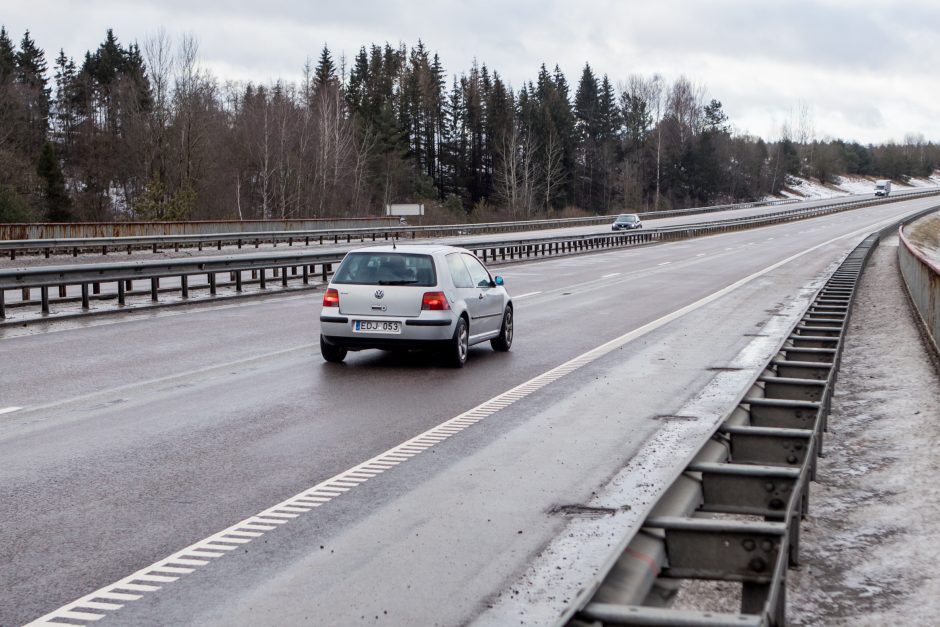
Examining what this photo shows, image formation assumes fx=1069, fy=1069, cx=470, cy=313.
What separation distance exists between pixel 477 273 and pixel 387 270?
6.19 feet

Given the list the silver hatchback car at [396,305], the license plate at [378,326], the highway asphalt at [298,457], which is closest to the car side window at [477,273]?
the silver hatchback car at [396,305]

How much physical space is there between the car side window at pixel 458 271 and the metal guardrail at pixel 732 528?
18.7 ft

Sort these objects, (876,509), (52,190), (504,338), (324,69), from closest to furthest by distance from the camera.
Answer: (876,509), (504,338), (52,190), (324,69)

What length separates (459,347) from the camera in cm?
1342

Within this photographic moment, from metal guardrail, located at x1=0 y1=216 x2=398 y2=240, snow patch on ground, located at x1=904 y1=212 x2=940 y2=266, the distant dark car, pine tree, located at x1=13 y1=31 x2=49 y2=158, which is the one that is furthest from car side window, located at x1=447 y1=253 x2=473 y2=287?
pine tree, located at x1=13 y1=31 x2=49 y2=158

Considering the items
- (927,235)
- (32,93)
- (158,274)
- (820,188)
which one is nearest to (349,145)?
(32,93)

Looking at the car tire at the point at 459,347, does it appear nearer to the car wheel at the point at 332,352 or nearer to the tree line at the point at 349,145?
the car wheel at the point at 332,352

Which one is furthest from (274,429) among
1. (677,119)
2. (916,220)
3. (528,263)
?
(677,119)

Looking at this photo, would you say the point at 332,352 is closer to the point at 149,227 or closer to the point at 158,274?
the point at 158,274

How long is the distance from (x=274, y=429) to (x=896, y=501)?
5035 mm

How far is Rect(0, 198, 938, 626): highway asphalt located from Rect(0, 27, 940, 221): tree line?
155 feet

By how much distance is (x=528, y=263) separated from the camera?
41594mm

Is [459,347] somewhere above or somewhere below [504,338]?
above

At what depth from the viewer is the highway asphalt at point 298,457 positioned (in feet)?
16.9
